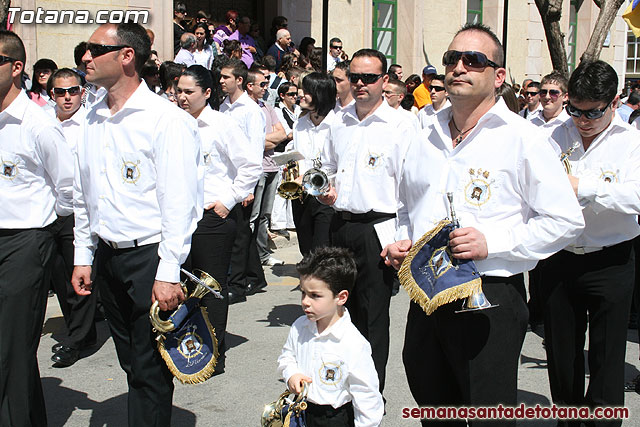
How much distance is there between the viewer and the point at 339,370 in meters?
3.74

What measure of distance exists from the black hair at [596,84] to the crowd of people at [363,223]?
0.04 ft

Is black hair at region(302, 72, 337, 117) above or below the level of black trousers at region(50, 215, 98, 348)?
above

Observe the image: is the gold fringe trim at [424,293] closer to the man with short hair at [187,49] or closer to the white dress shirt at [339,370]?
the white dress shirt at [339,370]

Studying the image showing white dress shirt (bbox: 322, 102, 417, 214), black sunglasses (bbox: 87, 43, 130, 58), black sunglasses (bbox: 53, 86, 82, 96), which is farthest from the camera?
black sunglasses (bbox: 53, 86, 82, 96)

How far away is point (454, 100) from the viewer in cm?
338

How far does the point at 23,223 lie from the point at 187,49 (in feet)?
28.3

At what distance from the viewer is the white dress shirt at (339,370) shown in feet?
12.2

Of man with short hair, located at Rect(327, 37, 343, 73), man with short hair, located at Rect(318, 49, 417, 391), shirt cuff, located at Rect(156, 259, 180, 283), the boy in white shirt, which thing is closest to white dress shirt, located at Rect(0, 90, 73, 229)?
shirt cuff, located at Rect(156, 259, 180, 283)

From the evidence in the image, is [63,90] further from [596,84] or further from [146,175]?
[596,84]

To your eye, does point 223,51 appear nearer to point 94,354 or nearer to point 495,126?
point 94,354

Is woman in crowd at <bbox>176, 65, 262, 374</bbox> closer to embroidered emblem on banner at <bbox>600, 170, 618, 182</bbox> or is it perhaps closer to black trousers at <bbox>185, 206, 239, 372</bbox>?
black trousers at <bbox>185, 206, 239, 372</bbox>

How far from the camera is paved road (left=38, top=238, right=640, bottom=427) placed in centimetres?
498

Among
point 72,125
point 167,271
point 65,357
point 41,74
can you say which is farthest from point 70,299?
point 41,74

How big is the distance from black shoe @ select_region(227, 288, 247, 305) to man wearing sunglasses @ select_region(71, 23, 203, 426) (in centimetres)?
399
